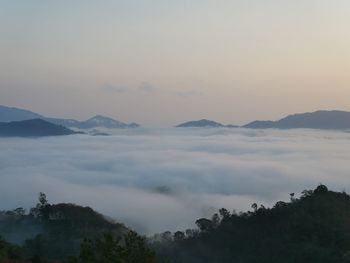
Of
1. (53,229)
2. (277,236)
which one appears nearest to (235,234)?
(277,236)

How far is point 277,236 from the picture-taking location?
226 feet

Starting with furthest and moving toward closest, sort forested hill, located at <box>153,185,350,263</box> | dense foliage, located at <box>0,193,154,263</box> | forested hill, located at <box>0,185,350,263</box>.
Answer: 1. dense foliage, located at <box>0,193,154,263</box>
2. forested hill, located at <box>0,185,350,263</box>
3. forested hill, located at <box>153,185,350,263</box>

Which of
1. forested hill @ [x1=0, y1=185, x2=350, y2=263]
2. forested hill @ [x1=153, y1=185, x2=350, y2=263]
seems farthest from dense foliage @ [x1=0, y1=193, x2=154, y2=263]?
forested hill @ [x1=153, y1=185, x2=350, y2=263]

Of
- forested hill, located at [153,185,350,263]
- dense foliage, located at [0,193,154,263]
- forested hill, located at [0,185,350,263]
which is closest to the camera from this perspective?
forested hill, located at [153,185,350,263]

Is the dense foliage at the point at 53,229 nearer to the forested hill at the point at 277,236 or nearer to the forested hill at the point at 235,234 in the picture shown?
the forested hill at the point at 235,234

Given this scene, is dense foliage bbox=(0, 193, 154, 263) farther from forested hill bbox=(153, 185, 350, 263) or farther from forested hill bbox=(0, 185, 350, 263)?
forested hill bbox=(153, 185, 350, 263)

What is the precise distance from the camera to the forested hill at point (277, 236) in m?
60.2

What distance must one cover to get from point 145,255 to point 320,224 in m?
48.4

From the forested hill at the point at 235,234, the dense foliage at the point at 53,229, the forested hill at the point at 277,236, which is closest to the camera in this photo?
the forested hill at the point at 277,236

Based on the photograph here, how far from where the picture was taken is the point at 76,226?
84.1 meters

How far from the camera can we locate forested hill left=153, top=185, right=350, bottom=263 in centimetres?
6019

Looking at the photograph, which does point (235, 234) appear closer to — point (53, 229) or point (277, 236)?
point (277, 236)

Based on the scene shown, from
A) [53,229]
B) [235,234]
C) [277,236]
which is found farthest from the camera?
[53,229]

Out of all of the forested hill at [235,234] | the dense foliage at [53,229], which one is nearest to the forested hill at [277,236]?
the forested hill at [235,234]
